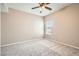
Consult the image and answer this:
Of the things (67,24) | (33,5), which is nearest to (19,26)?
(33,5)

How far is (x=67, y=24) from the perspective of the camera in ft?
Result: 5.33

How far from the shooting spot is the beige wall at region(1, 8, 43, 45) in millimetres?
1558

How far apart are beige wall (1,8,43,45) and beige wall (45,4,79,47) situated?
12.1 inches

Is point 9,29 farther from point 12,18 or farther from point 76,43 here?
point 76,43

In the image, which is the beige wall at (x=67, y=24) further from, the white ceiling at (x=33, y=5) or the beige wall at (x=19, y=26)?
the beige wall at (x=19, y=26)

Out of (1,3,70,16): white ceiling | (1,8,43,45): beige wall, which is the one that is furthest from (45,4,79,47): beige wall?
(1,8,43,45): beige wall

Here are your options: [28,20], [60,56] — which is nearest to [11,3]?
[28,20]

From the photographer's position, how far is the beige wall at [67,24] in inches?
61.5

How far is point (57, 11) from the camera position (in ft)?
5.39

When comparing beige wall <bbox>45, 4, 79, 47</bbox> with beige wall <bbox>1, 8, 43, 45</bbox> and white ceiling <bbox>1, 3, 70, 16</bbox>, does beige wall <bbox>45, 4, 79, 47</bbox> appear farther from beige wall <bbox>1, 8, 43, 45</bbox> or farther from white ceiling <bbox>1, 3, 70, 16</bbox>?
beige wall <bbox>1, 8, 43, 45</bbox>

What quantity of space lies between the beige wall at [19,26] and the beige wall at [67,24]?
12.1 inches

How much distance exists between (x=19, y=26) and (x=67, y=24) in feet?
3.55

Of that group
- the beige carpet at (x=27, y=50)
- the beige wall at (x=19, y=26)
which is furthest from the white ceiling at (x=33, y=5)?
the beige carpet at (x=27, y=50)

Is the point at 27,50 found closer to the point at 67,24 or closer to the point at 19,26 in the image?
the point at 19,26
